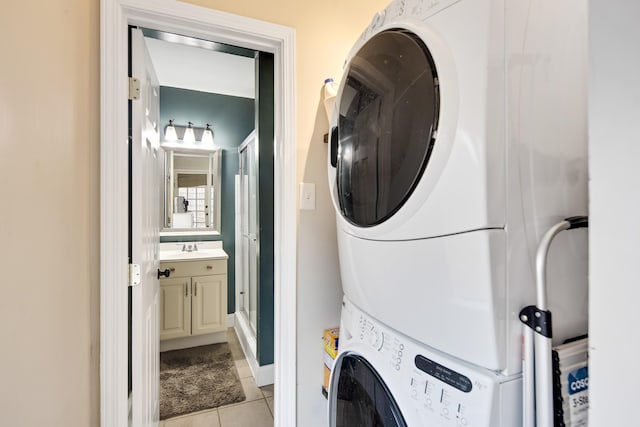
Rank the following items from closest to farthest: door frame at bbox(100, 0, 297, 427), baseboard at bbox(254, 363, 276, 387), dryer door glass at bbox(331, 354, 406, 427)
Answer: dryer door glass at bbox(331, 354, 406, 427)
door frame at bbox(100, 0, 297, 427)
baseboard at bbox(254, 363, 276, 387)

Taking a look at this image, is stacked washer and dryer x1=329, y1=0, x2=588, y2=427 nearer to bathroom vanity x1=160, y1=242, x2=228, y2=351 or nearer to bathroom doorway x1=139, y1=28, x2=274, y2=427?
bathroom doorway x1=139, y1=28, x2=274, y2=427

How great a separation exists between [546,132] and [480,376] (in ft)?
1.72

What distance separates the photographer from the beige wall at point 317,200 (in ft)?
4.61

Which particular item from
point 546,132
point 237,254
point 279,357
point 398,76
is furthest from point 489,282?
point 237,254

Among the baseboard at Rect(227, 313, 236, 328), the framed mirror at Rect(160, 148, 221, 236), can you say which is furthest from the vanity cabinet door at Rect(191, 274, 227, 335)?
the framed mirror at Rect(160, 148, 221, 236)

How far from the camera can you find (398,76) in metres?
0.76

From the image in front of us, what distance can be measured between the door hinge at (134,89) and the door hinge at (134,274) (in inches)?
26.8

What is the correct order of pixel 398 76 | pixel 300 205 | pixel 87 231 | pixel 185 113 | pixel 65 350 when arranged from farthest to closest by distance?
pixel 185 113, pixel 300 205, pixel 87 231, pixel 65 350, pixel 398 76

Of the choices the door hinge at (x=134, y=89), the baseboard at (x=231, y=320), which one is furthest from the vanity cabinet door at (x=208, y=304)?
the door hinge at (x=134, y=89)

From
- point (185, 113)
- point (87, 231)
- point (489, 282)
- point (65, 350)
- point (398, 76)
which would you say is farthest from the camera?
point (185, 113)

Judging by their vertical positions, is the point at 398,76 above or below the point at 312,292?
above

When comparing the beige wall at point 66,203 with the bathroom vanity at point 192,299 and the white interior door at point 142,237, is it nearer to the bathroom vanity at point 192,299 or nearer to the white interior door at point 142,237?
the white interior door at point 142,237

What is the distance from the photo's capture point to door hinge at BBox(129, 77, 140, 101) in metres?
A: 1.22

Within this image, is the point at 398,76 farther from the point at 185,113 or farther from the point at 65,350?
the point at 185,113
